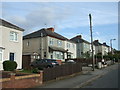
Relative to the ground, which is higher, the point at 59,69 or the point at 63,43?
the point at 63,43

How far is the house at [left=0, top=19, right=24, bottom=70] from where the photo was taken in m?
23.4

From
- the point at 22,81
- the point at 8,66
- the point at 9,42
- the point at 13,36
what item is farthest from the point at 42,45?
the point at 22,81

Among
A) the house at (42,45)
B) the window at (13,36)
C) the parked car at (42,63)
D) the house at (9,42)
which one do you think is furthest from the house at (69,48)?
the window at (13,36)

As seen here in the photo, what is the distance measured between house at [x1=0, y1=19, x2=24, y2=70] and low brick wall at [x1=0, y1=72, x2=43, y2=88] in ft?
34.2

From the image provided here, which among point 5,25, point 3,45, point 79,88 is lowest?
point 79,88

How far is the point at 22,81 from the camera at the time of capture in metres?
11.8

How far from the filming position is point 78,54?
6838 cm

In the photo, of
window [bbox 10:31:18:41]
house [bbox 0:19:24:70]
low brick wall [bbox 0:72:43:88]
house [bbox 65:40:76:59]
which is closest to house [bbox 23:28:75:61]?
house [bbox 65:40:76:59]

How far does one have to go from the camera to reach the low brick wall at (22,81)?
10.4 m

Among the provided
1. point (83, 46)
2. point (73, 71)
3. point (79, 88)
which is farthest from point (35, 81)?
point (83, 46)

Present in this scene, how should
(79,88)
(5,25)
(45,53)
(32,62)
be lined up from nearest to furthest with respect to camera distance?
(79,88)
(5,25)
(32,62)
(45,53)

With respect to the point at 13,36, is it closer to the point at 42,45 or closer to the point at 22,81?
the point at 22,81

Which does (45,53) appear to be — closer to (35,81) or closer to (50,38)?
(50,38)

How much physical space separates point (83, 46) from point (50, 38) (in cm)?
2705
